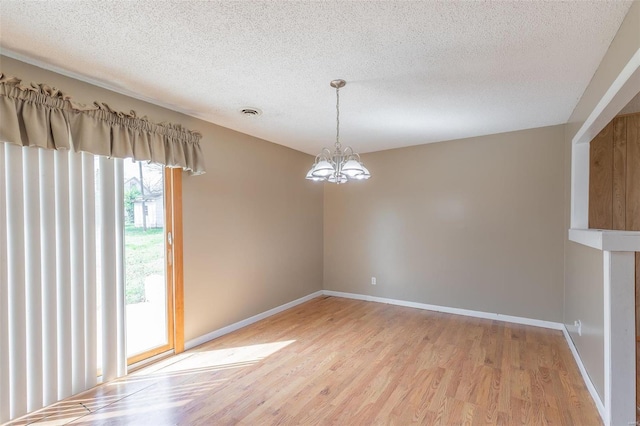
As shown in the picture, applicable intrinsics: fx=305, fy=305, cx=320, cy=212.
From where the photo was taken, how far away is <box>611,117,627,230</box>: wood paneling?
10.3 ft

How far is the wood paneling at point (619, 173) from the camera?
3.13 m

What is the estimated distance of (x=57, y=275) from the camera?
2.28 m

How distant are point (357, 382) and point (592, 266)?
2.08m

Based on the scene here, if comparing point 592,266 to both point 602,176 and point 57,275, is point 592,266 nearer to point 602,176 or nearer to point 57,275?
point 602,176

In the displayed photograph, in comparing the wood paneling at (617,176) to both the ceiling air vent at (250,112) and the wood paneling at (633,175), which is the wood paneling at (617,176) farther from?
the ceiling air vent at (250,112)

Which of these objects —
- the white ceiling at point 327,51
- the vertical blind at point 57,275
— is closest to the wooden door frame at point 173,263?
the vertical blind at point 57,275

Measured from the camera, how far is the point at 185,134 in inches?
121

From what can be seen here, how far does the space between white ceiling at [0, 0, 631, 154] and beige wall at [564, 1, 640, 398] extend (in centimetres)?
10

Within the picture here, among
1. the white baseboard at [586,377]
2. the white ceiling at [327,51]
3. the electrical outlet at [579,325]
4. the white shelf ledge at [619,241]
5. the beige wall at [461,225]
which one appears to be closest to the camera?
the white ceiling at [327,51]

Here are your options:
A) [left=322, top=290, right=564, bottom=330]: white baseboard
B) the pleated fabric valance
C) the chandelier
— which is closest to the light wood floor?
[left=322, top=290, right=564, bottom=330]: white baseboard

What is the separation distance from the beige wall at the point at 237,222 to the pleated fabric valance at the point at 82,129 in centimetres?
18

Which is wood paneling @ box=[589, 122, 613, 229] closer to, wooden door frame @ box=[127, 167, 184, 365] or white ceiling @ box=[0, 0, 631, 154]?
Result: white ceiling @ box=[0, 0, 631, 154]

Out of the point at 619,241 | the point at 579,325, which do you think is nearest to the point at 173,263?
the point at 619,241

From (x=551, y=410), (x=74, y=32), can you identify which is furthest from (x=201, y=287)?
(x=551, y=410)
